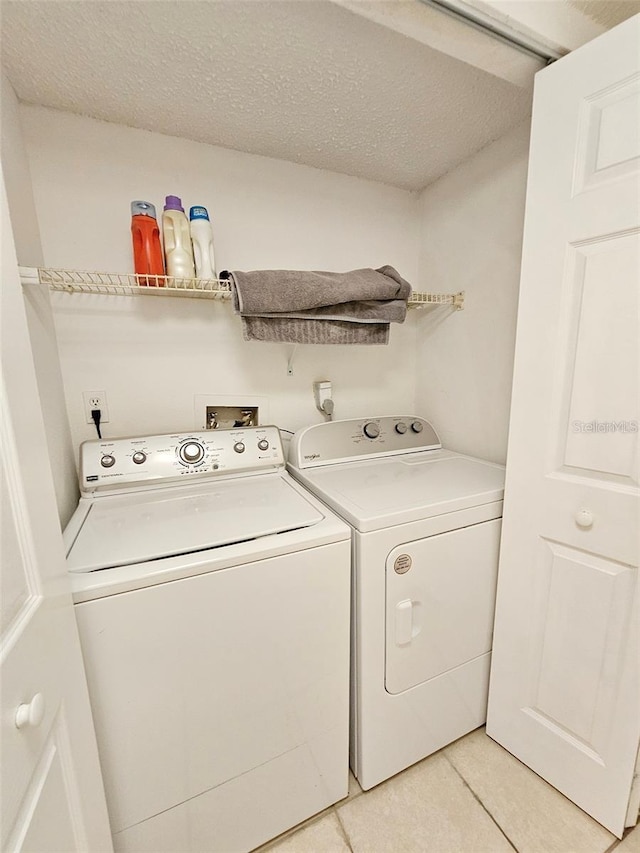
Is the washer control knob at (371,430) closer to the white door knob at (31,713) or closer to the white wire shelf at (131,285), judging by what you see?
the white wire shelf at (131,285)

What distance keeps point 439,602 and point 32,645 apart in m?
1.09

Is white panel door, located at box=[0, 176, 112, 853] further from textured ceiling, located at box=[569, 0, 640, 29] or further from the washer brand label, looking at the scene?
textured ceiling, located at box=[569, 0, 640, 29]

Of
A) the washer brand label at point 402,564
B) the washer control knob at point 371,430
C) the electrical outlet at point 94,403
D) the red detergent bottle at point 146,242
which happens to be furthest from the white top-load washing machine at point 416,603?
the red detergent bottle at point 146,242

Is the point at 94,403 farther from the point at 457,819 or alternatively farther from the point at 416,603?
the point at 457,819

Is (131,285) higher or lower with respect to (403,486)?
higher

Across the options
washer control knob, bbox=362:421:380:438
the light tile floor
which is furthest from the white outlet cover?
the light tile floor

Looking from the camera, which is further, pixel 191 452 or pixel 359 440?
pixel 359 440

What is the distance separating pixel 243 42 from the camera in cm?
99

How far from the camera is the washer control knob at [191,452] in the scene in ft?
4.45

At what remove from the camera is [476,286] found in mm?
1624

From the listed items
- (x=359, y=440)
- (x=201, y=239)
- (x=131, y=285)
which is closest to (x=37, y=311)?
(x=131, y=285)

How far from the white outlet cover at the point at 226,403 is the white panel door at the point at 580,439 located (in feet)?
3.43

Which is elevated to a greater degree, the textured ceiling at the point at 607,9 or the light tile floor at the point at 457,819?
the textured ceiling at the point at 607,9

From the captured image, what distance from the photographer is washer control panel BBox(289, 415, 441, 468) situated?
5.07 feet
